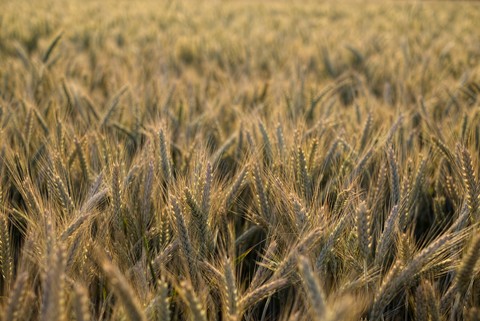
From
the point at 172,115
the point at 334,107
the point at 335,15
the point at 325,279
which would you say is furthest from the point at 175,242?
the point at 335,15

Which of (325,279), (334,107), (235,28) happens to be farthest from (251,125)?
(235,28)

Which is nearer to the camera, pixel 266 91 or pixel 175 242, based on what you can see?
pixel 175 242

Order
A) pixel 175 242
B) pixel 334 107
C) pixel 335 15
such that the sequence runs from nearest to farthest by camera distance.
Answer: pixel 175 242 → pixel 334 107 → pixel 335 15

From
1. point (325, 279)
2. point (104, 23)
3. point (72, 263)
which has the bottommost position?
point (325, 279)

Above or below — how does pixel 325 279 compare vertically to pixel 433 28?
below

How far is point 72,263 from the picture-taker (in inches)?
33.6

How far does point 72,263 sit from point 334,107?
1451 millimetres

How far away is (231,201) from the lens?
3.83 ft

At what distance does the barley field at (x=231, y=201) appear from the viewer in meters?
0.85

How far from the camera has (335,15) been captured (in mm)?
6559

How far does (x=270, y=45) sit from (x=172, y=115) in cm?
224

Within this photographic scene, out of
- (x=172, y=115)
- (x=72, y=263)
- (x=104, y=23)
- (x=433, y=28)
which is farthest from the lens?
(x=433, y=28)

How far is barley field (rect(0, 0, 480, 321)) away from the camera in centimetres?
85

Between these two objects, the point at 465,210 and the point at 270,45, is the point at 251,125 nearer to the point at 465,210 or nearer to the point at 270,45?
the point at 465,210
